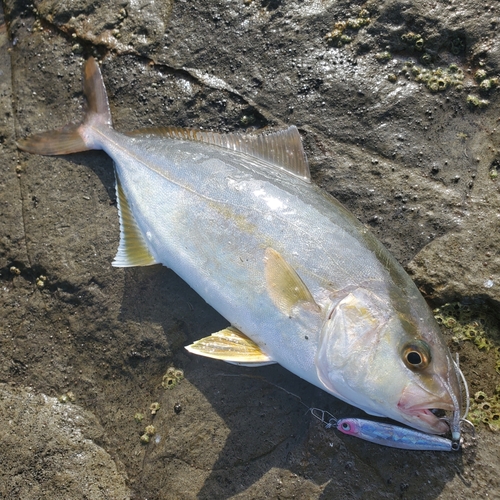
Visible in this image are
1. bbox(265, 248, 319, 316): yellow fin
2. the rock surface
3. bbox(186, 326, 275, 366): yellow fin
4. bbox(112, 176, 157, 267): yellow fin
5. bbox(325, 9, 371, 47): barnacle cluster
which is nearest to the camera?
bbox(265, 248, 319, 316): yellow fin

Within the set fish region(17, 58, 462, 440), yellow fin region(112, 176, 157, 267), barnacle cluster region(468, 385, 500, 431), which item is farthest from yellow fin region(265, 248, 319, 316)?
barnacle cluster region(468, 385, 500, 431)

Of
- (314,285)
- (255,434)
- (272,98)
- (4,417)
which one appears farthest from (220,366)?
(272,98)

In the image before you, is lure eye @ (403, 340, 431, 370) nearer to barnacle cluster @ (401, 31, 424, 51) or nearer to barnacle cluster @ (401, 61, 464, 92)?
barnacle cluster @ (401, 61, 464, 92)

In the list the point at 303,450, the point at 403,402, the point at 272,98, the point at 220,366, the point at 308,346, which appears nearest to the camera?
the point at 403,402

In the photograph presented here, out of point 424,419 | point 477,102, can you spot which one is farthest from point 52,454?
point 477,102

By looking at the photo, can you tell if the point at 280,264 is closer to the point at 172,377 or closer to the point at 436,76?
the point at 172,377

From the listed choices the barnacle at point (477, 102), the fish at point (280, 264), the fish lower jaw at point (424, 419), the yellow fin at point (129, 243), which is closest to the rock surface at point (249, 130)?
the barnacle at point (477, 102)

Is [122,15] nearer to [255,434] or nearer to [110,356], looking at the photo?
[110,356]
